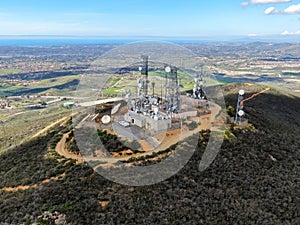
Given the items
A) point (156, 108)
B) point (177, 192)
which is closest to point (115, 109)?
point (156, 108)

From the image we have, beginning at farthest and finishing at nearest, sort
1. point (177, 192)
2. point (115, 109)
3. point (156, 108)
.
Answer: point (115, 109) < point (156, 108) < point (177, 192)

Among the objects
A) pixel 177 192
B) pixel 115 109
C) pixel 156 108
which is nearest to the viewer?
pixel 177 192

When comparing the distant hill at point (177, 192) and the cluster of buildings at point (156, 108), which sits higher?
the cluster of buildings at point (156, 108)

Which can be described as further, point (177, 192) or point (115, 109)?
point (115, 109)

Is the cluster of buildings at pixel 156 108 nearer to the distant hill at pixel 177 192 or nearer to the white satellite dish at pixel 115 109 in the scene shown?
the white satellite dish at pixel 115 109

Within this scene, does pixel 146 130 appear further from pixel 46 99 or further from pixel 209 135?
pixel 46 99

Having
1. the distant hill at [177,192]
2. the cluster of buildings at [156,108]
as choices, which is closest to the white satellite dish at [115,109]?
the cluster of buildings at [156,108]

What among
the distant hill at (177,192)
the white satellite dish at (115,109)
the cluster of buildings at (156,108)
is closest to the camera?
the distant hill at (177,192)

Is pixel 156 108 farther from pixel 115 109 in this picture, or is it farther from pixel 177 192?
pixel 177 192

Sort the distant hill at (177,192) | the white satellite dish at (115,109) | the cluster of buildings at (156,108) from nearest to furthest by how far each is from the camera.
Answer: the distant hill at (177,192), the cluster of buildings at (156,108), the white satellite dish at (115,109)

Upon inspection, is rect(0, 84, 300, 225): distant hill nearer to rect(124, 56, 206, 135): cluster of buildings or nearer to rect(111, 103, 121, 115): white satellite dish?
rect(124, 56, 206, 135): cluster of buildings
